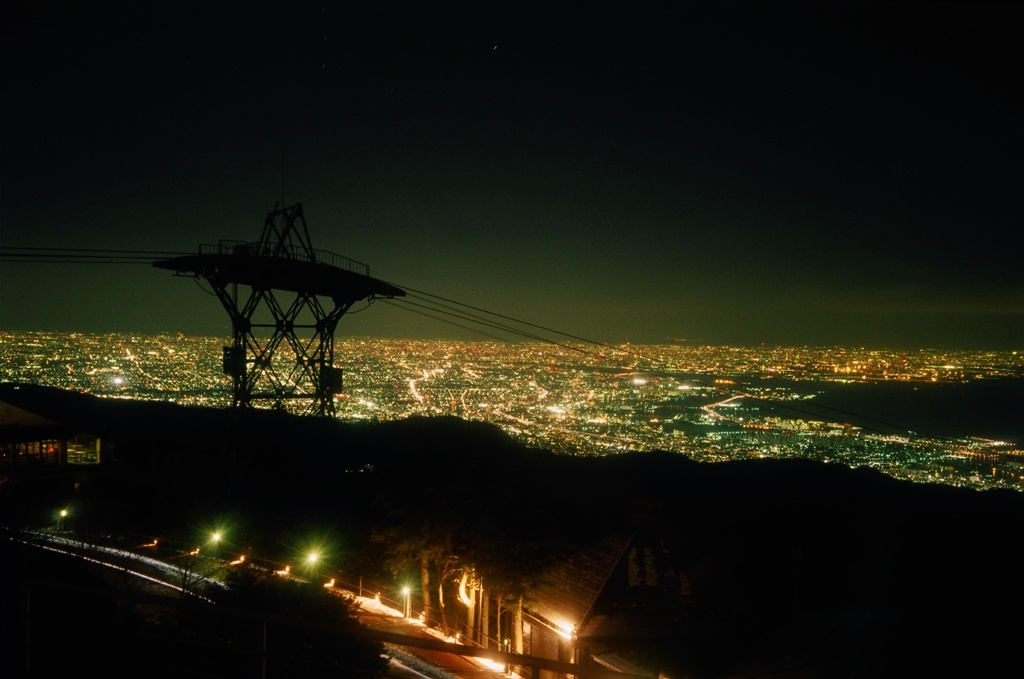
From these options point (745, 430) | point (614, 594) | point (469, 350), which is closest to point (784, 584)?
point (614, 594)

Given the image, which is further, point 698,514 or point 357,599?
point 698,514

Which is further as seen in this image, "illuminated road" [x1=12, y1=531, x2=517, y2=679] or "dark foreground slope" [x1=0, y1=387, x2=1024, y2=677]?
"dark foreground slope" [x1=0, y1=387, x2=1024, y2=677]

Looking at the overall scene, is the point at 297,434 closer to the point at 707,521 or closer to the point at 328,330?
the point at 328,330

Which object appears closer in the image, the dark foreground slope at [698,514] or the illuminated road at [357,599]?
the illuminated road at [357,599]

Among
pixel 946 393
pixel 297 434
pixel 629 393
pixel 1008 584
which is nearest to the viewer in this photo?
pixel 1008 584

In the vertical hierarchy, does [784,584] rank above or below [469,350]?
below

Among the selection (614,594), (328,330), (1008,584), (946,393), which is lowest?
(1008,584)

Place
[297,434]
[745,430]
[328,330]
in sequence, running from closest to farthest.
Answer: [328,330] < [297,434] < [745,430]

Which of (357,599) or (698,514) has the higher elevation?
(357,599)
